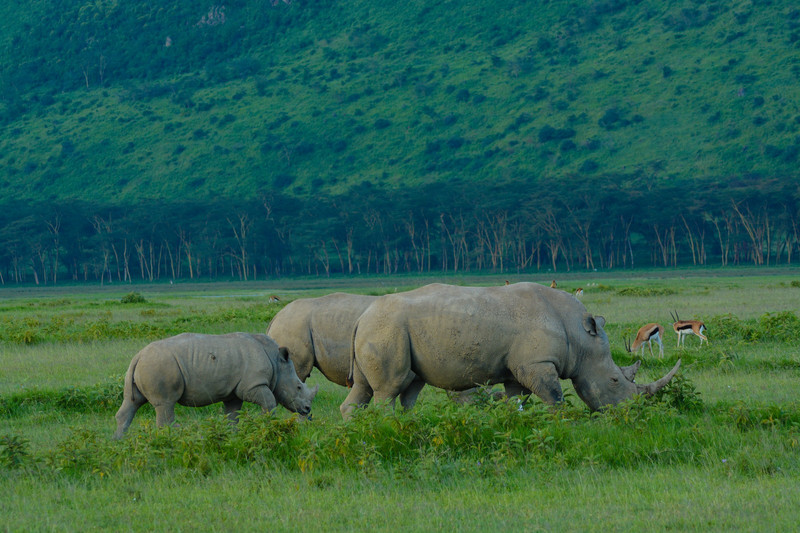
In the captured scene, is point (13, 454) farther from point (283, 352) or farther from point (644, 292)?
point (644, 292)

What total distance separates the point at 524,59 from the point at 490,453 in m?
151

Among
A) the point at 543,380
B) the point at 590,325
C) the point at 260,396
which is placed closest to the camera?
the point at 543,380

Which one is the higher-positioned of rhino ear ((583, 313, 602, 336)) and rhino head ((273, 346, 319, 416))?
rhino ear ((583, 313, 602, 336))

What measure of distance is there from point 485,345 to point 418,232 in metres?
80.3

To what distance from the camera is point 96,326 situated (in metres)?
23.4

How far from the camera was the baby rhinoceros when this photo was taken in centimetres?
1080

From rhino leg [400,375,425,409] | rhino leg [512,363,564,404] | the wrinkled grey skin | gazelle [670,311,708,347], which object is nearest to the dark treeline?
gazelle [670,311,708,347]

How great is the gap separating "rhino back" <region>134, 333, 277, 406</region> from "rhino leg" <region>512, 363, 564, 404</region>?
3056mm

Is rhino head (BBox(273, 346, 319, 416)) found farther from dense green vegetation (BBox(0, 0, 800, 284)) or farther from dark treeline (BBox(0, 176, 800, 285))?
dark treeline (BBox(0, 176, 800, 285))

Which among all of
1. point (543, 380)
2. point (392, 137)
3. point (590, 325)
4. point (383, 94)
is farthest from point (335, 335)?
point (383, 94)

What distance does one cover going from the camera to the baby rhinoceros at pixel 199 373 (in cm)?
1080

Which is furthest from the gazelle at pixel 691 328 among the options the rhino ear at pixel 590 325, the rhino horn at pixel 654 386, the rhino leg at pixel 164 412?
the rhino leg at pixel 164 412

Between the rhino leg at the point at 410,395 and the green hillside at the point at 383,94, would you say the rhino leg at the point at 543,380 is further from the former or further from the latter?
the green hillside at the point at 383,94

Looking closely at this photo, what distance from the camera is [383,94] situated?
154 meters
